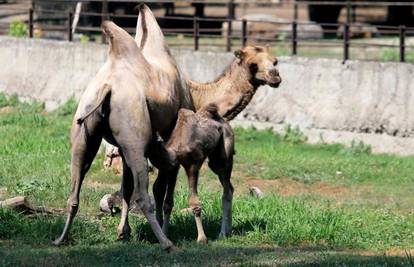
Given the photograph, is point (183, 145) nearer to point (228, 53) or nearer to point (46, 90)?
point (228, 53)

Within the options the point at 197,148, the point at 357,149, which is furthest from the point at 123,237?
the point at 357,149

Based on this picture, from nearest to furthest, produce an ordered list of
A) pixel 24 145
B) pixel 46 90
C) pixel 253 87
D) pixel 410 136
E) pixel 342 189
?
pixel 253 87, pixel 342 189, pixel 24 145, pixel 410 136, pixel 46 90

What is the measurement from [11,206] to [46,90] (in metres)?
11.5

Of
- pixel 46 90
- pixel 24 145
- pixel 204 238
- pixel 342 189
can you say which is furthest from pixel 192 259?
pixel 46 90

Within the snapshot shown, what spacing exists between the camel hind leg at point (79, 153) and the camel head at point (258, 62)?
9.15 feet

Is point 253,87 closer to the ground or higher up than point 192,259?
higher up

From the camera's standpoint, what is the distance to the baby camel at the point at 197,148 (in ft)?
34.7

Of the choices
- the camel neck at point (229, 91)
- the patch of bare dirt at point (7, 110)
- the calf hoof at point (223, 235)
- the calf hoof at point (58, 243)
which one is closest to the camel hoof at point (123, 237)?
the calf hoof at point (58, 243)

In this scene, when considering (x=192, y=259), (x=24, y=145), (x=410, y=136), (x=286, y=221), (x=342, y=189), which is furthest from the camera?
(x=410, y=136)

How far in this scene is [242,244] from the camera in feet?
35.2

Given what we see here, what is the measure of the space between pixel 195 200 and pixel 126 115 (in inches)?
44.0

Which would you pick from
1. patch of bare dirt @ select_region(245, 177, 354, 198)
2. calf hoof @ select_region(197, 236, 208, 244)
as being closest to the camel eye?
calf hoof @ select_region(197, 236, 208, 244)

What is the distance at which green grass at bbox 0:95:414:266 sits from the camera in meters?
9.81

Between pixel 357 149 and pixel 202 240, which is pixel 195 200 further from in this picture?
pixel 357 149
